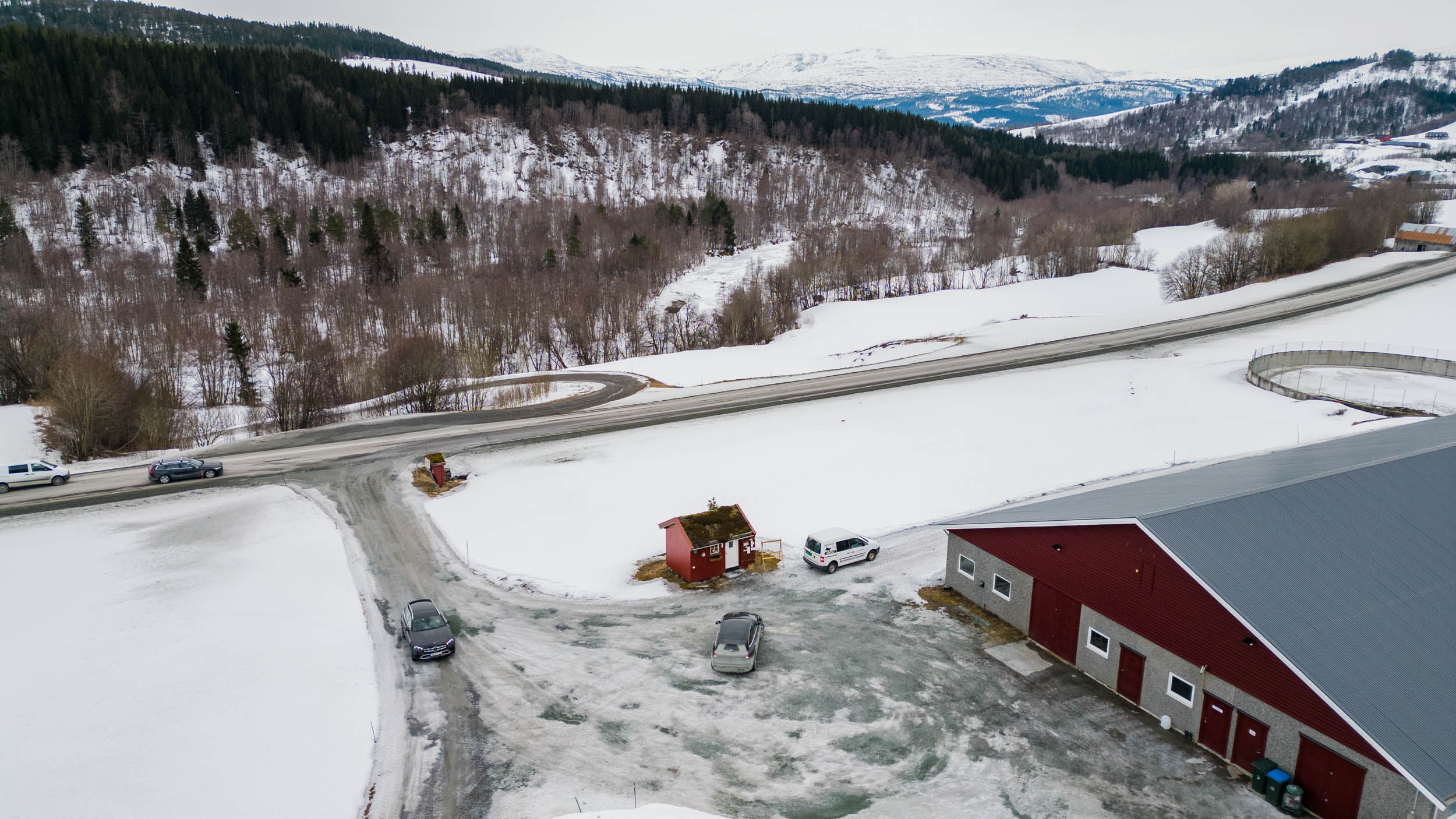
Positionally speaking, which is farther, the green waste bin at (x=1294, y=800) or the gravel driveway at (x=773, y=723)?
the gravel driveway at (x=773, y=723)

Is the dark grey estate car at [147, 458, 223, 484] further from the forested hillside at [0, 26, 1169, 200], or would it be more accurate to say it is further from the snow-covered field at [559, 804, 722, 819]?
the forested hillside at [0, 26, 1169, 200]

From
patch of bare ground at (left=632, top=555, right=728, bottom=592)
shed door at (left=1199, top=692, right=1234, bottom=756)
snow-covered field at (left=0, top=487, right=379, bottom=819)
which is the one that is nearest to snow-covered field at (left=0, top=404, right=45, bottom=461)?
snow-covered field at (left=0, top=487, right=379, bottom=819)

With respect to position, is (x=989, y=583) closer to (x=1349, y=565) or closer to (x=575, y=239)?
(x=1349, y=565)

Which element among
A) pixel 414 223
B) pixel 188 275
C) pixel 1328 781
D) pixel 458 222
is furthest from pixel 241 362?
pixel 1328 781

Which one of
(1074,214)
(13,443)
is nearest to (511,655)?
(13,443)

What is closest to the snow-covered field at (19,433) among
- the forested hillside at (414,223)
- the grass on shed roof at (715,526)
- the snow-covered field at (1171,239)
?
the forested hillside at (414,223)

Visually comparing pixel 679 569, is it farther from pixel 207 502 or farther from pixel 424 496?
pixel 207 502

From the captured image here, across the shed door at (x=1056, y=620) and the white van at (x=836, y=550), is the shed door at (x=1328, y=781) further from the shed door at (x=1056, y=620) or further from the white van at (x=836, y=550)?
the white van at (x=836, y=550)
